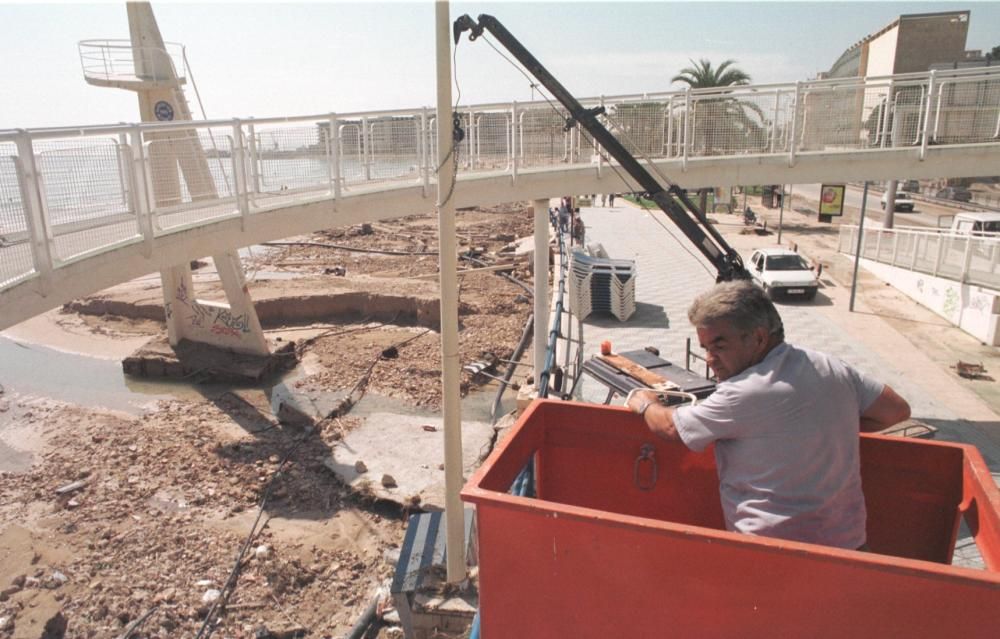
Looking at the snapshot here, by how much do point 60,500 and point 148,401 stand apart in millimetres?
5076

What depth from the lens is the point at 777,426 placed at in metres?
2.50

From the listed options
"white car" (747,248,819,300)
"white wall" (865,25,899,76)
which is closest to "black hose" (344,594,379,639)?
"white car" (747,248,819,300)

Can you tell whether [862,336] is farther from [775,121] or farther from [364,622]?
[364,622]

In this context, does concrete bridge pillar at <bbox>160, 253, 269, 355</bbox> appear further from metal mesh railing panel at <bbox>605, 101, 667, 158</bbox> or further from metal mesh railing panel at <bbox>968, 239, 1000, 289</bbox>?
metal mesh railing panel at <bbox>968, 239, 1000, 289</bbox>

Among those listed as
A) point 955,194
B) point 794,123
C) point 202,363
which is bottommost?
point 202,363

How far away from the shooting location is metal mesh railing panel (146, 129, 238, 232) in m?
8.70

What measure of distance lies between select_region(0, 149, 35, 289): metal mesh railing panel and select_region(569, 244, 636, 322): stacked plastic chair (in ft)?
36.9

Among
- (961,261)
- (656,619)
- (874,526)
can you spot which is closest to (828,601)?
(656,619)

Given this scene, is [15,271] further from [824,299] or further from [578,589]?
[824,299]

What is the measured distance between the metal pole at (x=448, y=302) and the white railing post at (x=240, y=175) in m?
4.39

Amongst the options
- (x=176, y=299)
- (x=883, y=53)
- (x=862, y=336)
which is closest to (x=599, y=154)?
(x=862, y=336)

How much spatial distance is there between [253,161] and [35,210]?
3.27m

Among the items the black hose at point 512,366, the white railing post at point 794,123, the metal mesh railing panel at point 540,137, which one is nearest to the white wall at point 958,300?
the white railing post at point 794,123

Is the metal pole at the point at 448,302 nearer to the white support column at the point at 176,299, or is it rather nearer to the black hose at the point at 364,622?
the black hose at the point at 364,622
